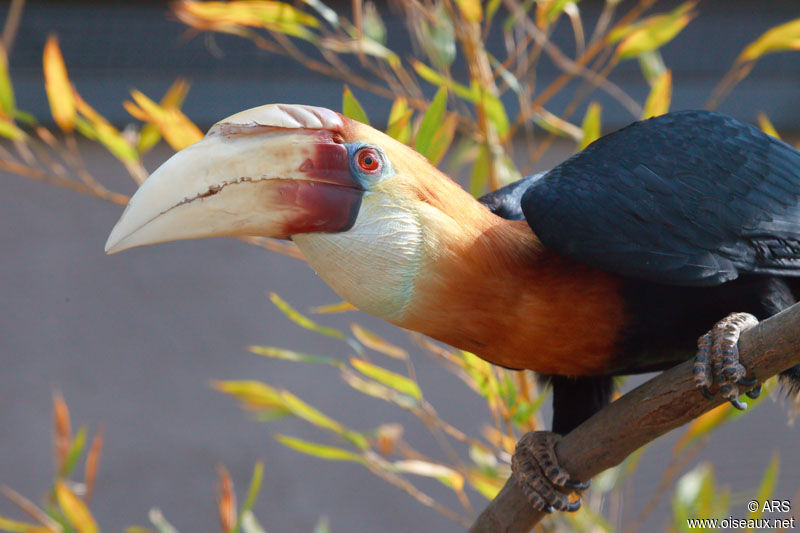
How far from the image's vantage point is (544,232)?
39.8 inches

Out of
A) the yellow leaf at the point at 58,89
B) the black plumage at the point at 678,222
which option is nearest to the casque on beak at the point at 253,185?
the black plumage at the point at 678,222

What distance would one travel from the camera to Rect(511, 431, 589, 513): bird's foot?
114 cm

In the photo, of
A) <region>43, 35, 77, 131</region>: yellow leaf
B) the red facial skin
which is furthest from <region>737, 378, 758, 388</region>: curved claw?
<region>43, 35, 77, 131</region>: yellow leaf

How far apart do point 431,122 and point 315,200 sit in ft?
0.97

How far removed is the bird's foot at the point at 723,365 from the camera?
0.93 metres

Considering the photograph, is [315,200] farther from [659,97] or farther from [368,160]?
[659,97]

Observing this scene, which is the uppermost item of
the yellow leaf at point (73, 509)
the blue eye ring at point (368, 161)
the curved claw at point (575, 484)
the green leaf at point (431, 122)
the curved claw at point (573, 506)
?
the green leaf at point (431, 122)

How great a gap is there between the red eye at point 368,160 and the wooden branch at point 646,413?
0.34 metres

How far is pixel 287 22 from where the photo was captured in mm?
1377

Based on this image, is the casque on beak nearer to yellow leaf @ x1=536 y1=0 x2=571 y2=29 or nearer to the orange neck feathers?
the orange neck feathers

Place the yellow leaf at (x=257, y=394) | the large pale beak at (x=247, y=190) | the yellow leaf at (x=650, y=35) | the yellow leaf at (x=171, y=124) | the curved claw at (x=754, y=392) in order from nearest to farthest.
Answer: the large pale beak at (x=247, y=190) < the curved claw at (x=754, y=392) < the yellow leaf at (x=171, y=124) < the yellow leaf at (x=650, y=35) < the yellow leaf at (x=257, y=394)

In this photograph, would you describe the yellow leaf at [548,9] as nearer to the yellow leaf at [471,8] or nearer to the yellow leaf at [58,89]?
the yellow leaf at [471,8]

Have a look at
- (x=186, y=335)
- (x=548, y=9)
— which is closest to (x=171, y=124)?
(x=548, y=9)

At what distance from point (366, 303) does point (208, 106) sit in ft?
4.49
